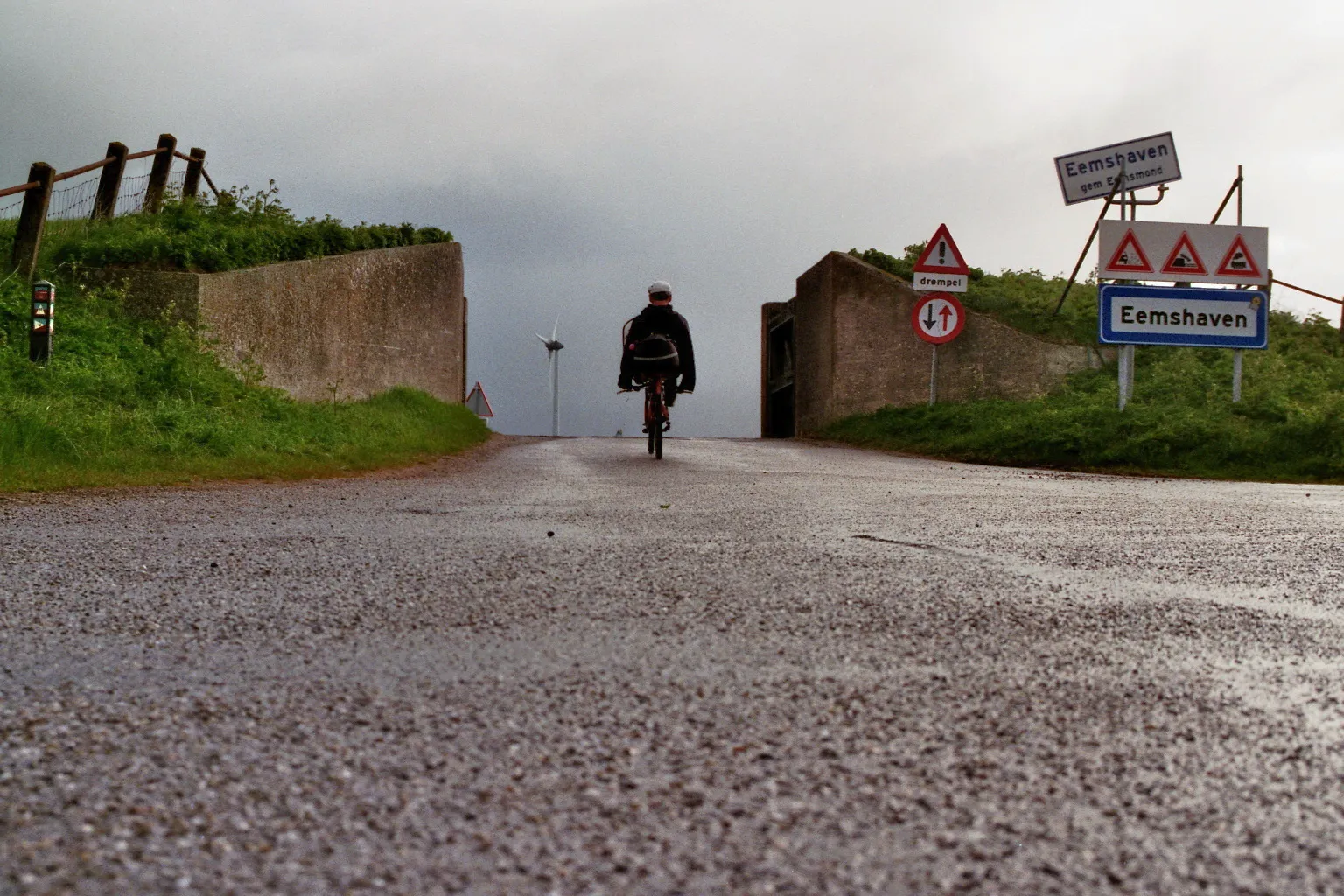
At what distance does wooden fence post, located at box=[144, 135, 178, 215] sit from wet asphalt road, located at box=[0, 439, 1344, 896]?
544 inches

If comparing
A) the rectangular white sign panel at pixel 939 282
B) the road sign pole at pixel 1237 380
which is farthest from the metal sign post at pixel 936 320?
the road sign pole at pixel 1237 380

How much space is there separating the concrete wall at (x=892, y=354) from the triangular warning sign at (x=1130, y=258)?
4760 millimetres

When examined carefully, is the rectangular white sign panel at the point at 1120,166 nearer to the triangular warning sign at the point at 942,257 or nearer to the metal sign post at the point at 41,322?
the triangular warning sign at the point at 942,257

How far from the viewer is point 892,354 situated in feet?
78.6

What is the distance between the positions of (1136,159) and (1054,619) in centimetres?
1741

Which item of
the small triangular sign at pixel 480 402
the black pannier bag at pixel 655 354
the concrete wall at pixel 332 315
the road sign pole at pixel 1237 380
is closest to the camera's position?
the black pannier bag at pixel 655 354

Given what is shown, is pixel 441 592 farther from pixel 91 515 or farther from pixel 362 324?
pixel 362 324

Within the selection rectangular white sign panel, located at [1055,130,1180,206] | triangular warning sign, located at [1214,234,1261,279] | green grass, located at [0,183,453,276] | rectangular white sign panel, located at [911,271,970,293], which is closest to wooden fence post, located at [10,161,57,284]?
green grass, located at [0,183,453,276]

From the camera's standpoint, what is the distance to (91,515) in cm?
635

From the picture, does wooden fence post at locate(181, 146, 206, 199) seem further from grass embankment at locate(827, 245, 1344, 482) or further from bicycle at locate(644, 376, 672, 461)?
grass embankment at locate(827, 245, 1344, 482)

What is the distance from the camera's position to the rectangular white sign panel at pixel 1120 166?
18.5 m

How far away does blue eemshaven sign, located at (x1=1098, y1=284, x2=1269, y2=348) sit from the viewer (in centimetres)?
1586

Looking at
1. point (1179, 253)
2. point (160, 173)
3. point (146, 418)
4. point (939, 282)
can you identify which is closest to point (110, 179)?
point (160, 173)

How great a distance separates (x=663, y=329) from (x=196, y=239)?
241 inches
